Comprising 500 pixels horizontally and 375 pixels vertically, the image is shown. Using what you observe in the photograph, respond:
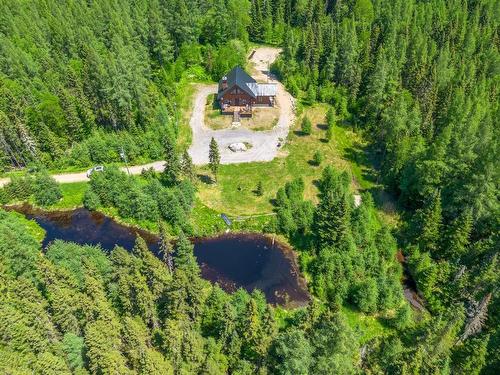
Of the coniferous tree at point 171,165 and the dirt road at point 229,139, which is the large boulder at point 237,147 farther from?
the coniferous tree at point 171,165

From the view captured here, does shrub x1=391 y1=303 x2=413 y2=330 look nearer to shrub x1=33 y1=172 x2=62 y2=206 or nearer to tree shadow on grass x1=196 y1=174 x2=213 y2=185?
tree shadow on grass x1=196 y1=174 x2=213 y2=185

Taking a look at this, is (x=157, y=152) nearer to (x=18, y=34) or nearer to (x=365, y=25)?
(x=18, y=34)

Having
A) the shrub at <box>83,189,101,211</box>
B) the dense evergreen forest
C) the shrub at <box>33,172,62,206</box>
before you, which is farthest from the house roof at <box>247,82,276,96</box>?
the shrub at <box>33,172,62,206</box>

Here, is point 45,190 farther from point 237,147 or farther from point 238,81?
point 238,81

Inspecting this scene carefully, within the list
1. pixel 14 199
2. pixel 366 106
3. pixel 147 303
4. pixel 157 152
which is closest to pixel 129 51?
pixel 157 152

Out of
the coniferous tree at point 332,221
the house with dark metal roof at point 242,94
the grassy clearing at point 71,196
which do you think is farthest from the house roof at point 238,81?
the coniferous tree at point 332,221

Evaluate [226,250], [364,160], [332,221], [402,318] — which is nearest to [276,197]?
[226,250]
